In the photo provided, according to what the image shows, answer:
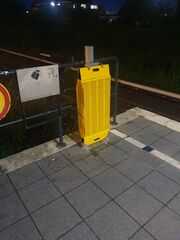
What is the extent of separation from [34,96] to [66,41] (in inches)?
586

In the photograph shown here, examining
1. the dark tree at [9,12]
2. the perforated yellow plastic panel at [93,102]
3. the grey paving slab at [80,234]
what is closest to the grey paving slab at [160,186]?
the grey paving slab at [80,234]

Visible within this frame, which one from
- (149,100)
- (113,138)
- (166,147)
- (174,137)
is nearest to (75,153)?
(113,138)

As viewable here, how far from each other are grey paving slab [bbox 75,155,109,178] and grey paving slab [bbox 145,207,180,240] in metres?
0.98

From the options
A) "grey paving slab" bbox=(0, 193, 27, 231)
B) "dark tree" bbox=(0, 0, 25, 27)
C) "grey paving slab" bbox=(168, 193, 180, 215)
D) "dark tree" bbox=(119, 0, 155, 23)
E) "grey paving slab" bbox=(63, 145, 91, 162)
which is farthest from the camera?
"dark tree" bbox=(0, 0, 25, 27)

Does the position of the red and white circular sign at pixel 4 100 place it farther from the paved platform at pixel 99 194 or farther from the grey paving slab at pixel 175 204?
the grey paving slab at pixel 175 204

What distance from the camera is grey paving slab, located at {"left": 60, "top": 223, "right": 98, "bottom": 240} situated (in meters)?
2.18

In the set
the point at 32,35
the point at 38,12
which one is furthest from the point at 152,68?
the point at 38,12

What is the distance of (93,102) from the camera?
3217 millimetres

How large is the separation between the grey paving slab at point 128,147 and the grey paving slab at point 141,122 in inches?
29.5

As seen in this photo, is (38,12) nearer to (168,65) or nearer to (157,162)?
(168,65)

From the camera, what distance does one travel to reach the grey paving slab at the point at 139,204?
2404mm

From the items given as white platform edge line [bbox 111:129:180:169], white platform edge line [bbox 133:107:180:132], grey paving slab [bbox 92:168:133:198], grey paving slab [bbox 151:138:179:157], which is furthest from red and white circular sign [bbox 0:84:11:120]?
white platform edge line [bbox 133:107:180:132]

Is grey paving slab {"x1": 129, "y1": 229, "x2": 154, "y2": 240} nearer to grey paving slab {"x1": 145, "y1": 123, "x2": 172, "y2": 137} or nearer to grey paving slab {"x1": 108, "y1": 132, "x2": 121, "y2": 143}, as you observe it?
grey paving slab {"x1": 108, "y1": 132, "x2": 121, "y2": 143}

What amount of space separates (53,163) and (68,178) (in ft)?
1.33
